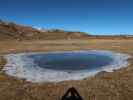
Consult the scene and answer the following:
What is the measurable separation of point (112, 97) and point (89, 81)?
4.55 m

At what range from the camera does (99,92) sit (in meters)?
14.7

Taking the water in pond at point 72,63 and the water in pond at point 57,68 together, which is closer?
the water in pond at point 57,68

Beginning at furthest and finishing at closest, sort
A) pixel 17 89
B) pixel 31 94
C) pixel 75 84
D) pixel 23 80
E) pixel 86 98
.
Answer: pixel 23 80 → pixel 75 84 → pixel 17 89 → pixel 31 94 → pixel 86 98

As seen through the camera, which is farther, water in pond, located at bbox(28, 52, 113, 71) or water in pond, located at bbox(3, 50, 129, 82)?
water in pond, located at bbox(28, 52, 113, 71)

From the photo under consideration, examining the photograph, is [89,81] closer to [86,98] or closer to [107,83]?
[107,83]

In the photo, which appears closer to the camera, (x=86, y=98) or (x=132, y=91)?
(x=86, y=98)

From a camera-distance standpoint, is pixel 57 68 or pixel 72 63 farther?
pixel 72 63

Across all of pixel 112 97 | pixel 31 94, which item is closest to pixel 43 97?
pixel 31 94

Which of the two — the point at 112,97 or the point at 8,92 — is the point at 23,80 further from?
the point at 112,97

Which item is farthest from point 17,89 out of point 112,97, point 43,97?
point 112,97

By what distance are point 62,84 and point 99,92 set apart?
3883mm

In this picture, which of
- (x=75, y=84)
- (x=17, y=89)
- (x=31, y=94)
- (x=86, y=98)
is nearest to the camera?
(x=86, y=98)

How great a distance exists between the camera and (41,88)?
1623 centimetres

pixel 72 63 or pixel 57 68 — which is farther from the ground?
pixel 57 68
